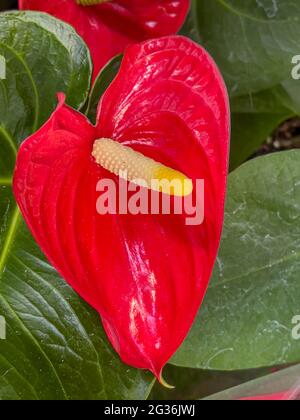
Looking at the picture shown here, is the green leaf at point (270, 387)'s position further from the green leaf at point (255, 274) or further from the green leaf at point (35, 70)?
the green leaf at point (35, 70)

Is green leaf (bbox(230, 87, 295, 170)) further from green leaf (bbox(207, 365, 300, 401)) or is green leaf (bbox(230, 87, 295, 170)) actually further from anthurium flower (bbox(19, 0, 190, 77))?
green leaf (bbox(207, 365, 300, 401))

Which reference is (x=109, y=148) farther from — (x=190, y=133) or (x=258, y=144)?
(x=258, y=144)

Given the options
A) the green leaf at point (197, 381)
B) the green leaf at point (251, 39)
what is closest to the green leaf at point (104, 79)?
the green leaf at point (251, 39)

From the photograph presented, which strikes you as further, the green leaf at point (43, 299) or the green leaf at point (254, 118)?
the green leaf at point (254, 118)

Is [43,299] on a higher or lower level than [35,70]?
lower

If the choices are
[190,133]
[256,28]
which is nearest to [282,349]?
[190,133]

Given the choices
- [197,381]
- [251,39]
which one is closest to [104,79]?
[251,39]

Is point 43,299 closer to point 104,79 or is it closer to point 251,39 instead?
point 104,79
